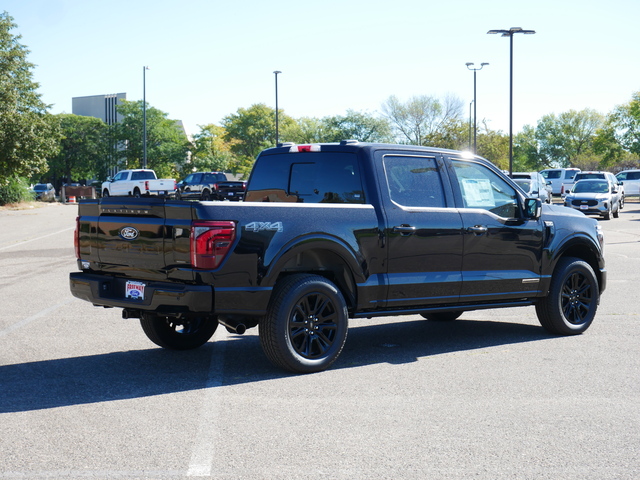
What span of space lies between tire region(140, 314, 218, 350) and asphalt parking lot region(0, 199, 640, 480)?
0.45ft

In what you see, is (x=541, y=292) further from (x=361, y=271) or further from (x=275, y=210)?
(x=275, y=210)

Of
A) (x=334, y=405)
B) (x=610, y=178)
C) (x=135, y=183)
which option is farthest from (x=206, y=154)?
(x=334, y=405)

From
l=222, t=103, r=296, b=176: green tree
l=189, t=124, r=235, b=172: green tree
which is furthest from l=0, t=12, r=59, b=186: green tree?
l=222, t=103, r=296, b=176: green tree

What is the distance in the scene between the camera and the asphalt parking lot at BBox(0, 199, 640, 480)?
14.0 ft

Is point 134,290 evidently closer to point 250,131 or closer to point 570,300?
point 570,300

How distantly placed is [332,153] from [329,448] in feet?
10.9

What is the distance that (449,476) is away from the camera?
405cm

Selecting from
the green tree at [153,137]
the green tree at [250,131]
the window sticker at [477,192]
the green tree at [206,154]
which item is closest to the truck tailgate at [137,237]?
the window sticker at [477,192]

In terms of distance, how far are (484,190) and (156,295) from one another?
348 centimetres

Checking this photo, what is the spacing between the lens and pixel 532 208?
783 cm

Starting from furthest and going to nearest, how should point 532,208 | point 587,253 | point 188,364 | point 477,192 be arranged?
point 587,253 → point 532,208 → point 477,192 → point 188,364

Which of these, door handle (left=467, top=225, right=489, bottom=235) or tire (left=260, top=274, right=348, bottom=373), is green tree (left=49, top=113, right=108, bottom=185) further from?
tire (left=260, top=274, right=348, bottom=373)

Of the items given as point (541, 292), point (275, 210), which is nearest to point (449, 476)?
point (275, 210)

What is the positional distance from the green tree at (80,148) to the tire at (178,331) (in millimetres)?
94291
